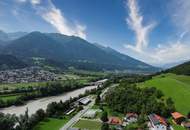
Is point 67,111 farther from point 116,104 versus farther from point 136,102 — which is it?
point 136,102

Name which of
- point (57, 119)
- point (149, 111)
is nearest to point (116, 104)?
point (149, 111)

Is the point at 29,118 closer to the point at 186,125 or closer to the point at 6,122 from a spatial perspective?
the point at 6,122

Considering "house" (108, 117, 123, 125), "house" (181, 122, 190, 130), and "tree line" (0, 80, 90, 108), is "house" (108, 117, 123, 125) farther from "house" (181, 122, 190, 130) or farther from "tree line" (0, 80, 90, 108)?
"tree line" (0, 80, 90, 108)

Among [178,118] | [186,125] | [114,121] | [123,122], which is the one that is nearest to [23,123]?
[114,121]

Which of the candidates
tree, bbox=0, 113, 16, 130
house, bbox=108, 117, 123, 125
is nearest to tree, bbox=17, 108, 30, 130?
tree, bbox=0, 113, 16, 130

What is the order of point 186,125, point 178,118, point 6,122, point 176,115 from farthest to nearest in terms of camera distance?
point 176,115 → point 178,118 → point 186,125 → point 6,122

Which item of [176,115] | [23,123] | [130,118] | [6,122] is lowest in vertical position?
[130,118]

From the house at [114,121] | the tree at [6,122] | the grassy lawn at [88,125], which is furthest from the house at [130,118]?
the tree at [6,122]
